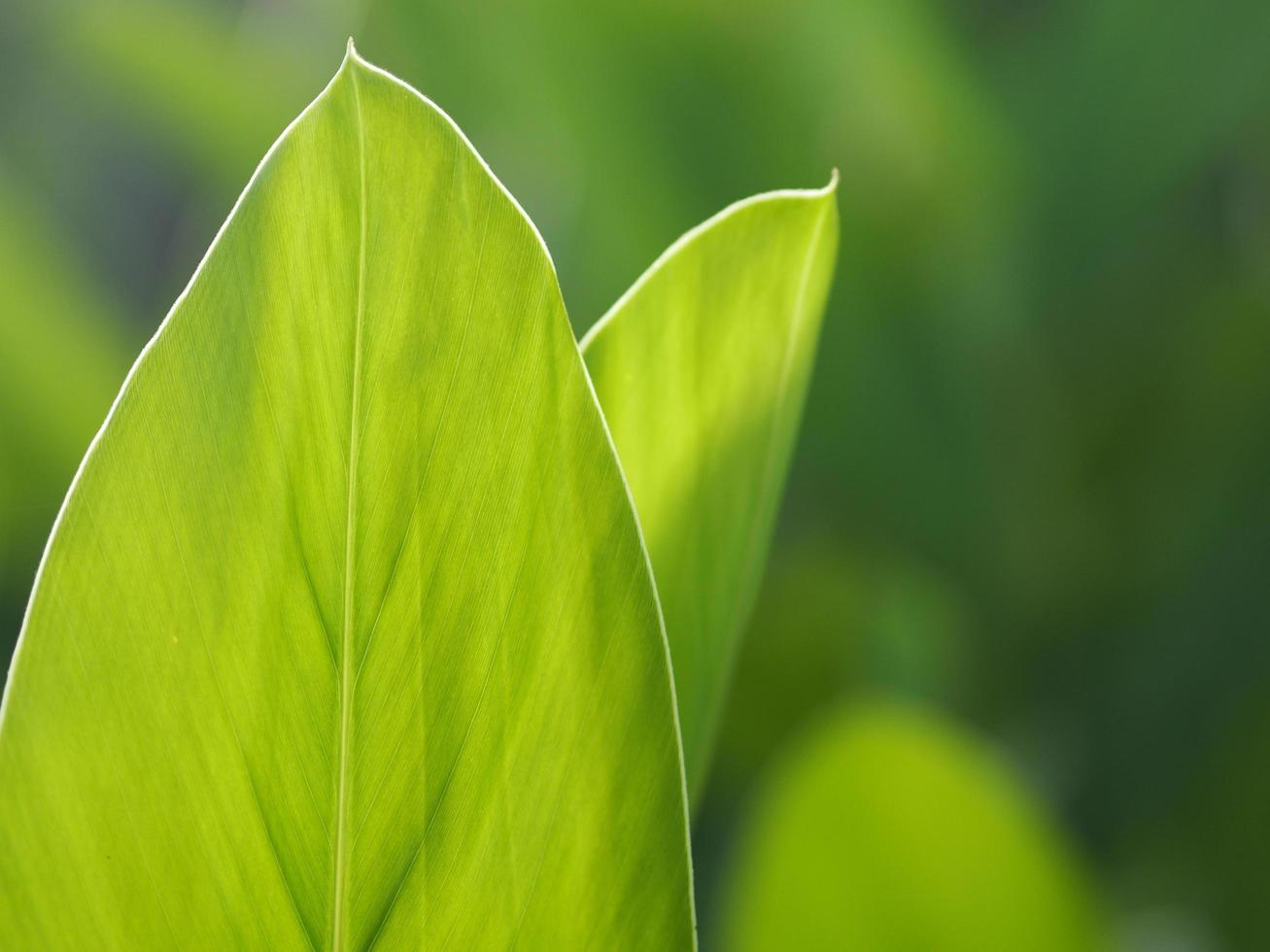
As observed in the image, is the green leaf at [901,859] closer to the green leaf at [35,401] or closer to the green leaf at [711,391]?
the green leaf at [711,391]

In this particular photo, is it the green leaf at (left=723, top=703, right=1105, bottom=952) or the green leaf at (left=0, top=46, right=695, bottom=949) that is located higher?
the green leaf at (left=0, top=46, right=695, bottom=949)

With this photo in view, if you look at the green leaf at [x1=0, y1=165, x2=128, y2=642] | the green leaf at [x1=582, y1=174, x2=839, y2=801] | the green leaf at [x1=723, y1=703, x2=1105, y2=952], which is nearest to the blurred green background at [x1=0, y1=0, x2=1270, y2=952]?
the green leaf at [x1=0, y1=165, x2=128, y2=642]

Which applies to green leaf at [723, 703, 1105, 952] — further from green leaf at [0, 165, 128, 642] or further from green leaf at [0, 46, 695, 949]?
green leaf at [0, 165, 128, 642]

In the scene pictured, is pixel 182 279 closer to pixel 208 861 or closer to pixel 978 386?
pixel 978 386

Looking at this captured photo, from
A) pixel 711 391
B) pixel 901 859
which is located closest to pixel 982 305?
pixel 901 859

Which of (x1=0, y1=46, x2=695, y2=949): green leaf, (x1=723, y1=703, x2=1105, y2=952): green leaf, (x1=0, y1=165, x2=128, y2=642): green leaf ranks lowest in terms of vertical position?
(x1=723, y1=703, x2=1105, y2=952): green leaf

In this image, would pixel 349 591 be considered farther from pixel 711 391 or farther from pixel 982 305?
pixel 982 305

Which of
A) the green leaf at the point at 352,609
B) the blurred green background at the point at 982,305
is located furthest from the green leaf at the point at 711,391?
the blurred green background at the point at 982,305
